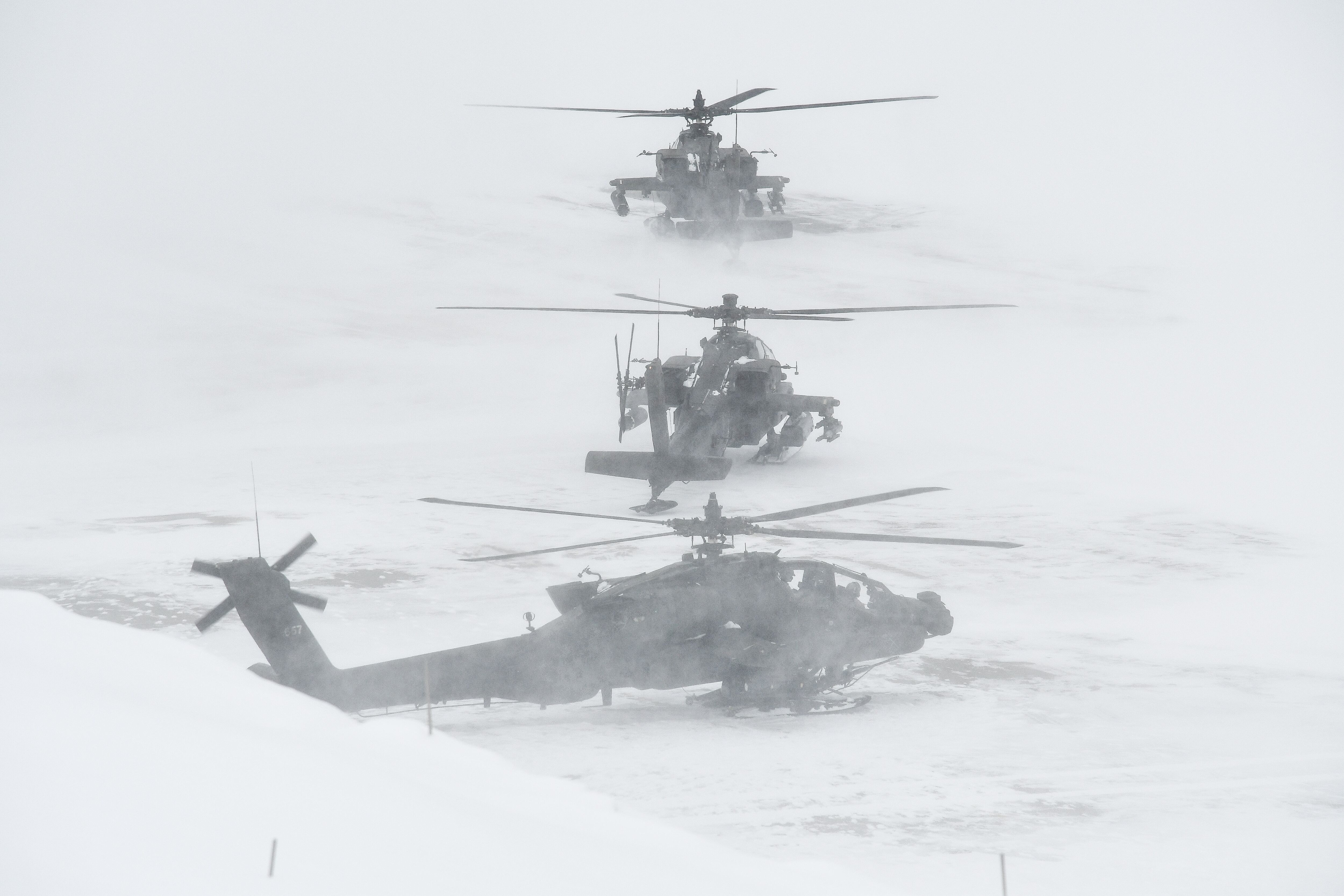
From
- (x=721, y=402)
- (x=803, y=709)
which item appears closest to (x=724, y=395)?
(x=721, y=402)

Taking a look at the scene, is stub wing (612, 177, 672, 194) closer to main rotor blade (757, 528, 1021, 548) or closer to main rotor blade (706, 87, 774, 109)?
main rotor blade (706, 87, 774, 109)

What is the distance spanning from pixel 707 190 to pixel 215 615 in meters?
19.9

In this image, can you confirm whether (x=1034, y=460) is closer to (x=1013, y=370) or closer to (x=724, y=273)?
(x=1013, y=370)

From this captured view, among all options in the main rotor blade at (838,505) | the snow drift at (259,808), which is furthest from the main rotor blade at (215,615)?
the main rotor blade at (838,505)

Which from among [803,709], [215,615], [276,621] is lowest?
[803,709]

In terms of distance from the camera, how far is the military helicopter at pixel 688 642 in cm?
913

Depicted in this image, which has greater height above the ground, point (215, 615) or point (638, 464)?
point (638, 464)

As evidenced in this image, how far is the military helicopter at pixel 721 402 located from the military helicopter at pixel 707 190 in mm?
6374

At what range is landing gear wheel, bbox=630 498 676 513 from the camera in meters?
16.3

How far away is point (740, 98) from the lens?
17250 millimetres

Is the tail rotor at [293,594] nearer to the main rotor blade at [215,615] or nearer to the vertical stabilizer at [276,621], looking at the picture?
the main rotor blade at [215,615]

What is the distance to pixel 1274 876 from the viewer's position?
7.32 m

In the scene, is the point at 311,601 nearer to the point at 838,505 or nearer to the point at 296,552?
the point at 296,552

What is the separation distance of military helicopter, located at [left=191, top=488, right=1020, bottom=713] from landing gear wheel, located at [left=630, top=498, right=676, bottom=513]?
19.5 ft
